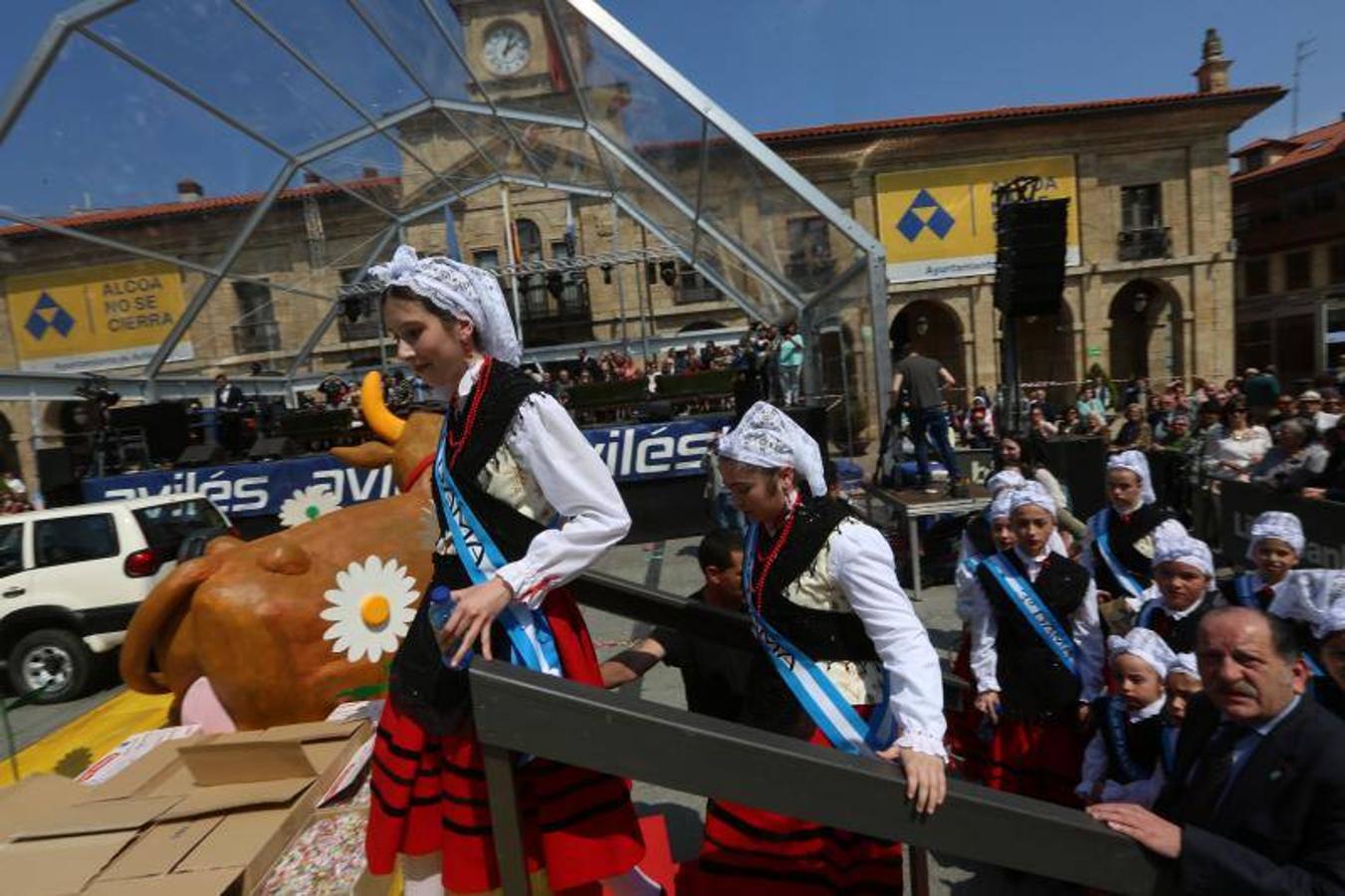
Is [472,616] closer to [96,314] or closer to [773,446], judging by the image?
[773,446]

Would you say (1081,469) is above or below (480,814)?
below

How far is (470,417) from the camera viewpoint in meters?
1.58

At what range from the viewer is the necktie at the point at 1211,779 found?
5.07 feet

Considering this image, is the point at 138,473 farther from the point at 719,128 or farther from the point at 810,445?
the point at 810,445

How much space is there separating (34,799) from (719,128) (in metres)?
8.52

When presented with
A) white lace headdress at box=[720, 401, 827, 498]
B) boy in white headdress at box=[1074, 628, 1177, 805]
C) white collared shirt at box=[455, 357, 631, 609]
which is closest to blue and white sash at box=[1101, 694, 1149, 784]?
boy in white headdress at box=[1074, 628, 1177, 805]

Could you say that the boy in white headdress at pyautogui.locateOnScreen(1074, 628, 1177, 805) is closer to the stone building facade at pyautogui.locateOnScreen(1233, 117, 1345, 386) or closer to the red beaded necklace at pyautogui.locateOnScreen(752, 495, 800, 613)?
the red beaded necklace at pyautogui.locateOnScreen(752, 495, 800, 613)

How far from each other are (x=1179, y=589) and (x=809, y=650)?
199 centimetres

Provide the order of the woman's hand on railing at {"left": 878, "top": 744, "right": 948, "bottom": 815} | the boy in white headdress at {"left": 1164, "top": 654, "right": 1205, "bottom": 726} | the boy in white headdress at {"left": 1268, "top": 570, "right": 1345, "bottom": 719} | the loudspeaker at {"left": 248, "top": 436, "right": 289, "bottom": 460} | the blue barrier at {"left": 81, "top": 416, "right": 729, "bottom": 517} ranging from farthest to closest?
1. the loudspeaker at {"left": 248, "top": 436, "right": 289, "bottom": 460}
2. the blue barrier at {"left": 81, "top": 416, "right": 729, "bottom": 517}
3. the boy in white headdress at {"left": 1164, "top": 654, "right": 1205, "bottom": 726}
4. the boy in white headdress at {"left": 1268, "top": 570, "right": 1345, "bottom": 719}
5. the woman's hand on railing at {"left": 878, "top": 744, "right": 948, "bottom": 815}

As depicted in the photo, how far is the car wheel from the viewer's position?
20.1ft

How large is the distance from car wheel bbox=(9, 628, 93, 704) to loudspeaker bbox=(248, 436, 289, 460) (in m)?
4.69

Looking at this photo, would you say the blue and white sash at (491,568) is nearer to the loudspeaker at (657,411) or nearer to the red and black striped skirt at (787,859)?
the red and black striped skirt at (787,859)

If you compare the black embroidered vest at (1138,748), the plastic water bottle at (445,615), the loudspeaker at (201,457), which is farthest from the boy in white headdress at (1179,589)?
the loudspeaker at (201,457)

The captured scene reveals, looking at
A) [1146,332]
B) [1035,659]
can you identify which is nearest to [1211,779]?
[1035,659]
